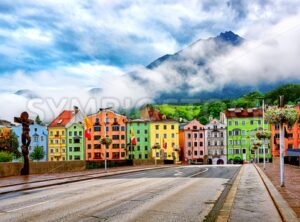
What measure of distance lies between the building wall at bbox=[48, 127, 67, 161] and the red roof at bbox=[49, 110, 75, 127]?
1796mm

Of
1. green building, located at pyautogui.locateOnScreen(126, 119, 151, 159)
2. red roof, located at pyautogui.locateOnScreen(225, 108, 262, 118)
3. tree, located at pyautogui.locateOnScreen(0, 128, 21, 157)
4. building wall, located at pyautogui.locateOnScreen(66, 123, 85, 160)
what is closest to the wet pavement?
tree, located at pyautogui.locateOnScreen(0, 128, 21, 157)

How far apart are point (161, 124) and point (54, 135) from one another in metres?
31.0

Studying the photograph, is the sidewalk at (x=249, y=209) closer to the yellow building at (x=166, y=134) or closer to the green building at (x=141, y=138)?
the yellow building at (x=166, y=134)

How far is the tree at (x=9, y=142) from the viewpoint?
411 feet

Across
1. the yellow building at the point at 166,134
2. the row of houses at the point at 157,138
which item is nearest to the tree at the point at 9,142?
the row of houses at the point at 157,138

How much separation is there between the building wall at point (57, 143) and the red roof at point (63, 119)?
1.80m

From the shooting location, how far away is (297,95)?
520ft

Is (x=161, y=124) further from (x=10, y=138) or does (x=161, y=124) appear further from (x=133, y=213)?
(x=133, y=213)

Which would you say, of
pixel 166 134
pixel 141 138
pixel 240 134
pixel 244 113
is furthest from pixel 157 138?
pixel 244 113

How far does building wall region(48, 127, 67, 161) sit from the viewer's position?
133750 mm

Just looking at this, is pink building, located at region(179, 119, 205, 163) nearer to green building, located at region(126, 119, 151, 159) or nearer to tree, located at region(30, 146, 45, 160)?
green building, located at region(126, 119, 151, 159)

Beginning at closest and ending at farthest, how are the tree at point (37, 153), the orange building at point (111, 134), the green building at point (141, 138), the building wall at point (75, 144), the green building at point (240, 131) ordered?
the tree at point (37, 153), the orange building at point (111, 134), the building wall at point (75, 144), the green building at point (240, 131), the green building at point (141, 138)

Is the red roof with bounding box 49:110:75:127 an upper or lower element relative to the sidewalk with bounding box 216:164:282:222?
upper

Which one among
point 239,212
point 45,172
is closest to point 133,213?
point 239,212
